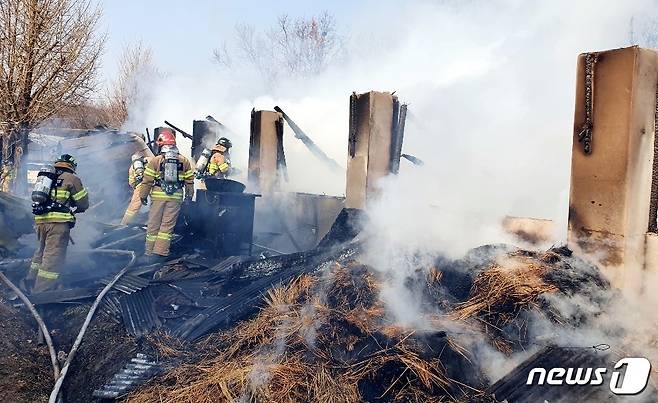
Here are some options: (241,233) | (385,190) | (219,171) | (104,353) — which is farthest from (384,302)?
(219,171)

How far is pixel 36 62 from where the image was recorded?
36.9 feet

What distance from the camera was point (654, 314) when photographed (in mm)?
4395

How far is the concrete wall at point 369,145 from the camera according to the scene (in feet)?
25.5

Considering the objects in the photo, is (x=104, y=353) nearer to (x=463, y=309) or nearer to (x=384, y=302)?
(x=384, y=302)

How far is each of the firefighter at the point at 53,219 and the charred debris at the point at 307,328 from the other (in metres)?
0.33

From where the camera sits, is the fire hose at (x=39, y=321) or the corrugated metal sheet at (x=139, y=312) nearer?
the fire hose at (x=39, y=321)

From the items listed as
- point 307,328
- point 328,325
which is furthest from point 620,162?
point 307,328

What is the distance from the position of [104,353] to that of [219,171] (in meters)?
5.74

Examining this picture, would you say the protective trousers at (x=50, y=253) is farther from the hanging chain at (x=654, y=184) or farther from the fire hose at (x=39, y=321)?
the hanging chain at (x=654, y=184)

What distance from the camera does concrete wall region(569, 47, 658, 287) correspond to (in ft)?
14.9

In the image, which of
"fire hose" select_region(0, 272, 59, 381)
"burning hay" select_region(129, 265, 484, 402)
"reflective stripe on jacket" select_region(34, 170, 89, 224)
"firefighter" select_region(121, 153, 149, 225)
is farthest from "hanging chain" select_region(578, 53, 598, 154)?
"firefighter" select_region(121, 153, 149, 225)
